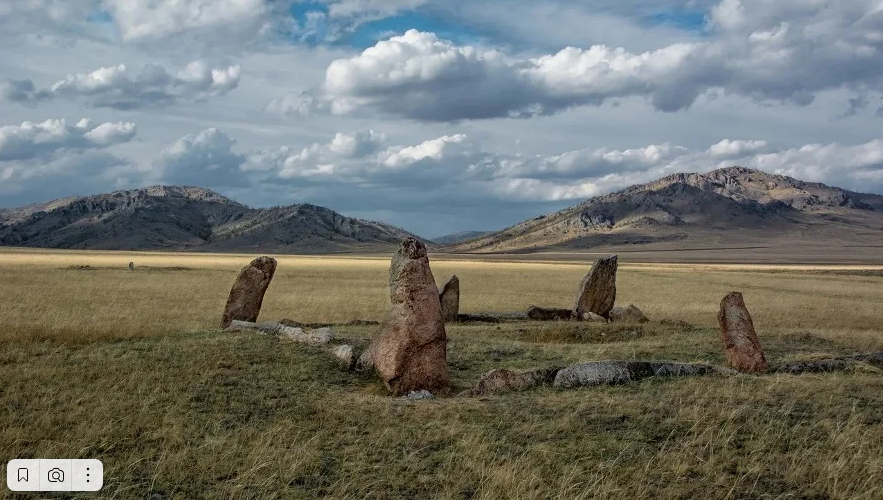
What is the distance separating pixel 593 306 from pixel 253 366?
18380 millimetres

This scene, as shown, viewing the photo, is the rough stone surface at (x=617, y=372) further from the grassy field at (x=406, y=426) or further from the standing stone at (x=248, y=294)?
the standing stone at (x=248, y=294)

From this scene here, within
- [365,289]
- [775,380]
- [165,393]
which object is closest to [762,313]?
[775,380]

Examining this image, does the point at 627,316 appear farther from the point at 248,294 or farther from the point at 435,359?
the point at 435,359

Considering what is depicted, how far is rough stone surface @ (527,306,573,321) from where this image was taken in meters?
30.2

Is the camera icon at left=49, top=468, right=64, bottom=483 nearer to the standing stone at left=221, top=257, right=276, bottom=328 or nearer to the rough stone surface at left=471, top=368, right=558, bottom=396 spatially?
the rough stone surface at left=471, top=368, right=558, bottom=396

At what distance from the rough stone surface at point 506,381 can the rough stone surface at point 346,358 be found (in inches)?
141

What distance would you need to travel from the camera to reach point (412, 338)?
1541 cm

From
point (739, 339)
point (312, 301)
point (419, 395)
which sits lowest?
Answer: point (312, 301)

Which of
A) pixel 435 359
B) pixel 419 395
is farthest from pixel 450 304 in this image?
pixel 419 395

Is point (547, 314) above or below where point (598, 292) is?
below

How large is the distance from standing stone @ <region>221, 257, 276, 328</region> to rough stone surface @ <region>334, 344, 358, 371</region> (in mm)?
8964

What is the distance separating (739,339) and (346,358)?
384 inches

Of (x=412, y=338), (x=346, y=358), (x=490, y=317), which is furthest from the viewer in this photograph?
(x=490, y=317)

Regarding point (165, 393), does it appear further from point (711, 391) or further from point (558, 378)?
point (711, 391)
